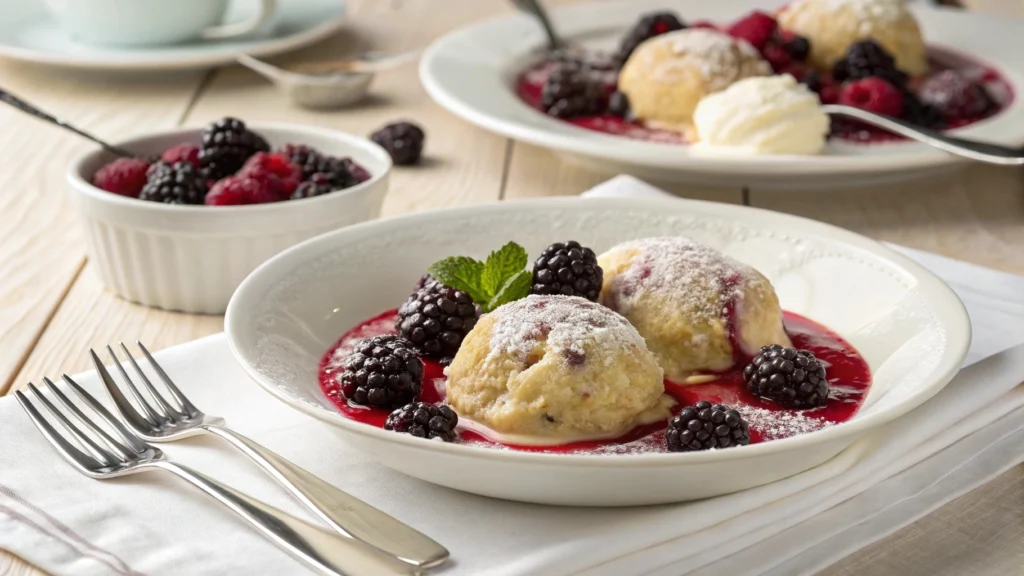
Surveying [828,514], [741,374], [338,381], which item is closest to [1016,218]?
[741,374]

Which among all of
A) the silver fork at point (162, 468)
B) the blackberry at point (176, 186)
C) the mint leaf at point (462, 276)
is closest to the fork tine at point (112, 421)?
the silver fork at point (162, 468)

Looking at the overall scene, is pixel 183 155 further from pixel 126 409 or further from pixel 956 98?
pixel 956 98

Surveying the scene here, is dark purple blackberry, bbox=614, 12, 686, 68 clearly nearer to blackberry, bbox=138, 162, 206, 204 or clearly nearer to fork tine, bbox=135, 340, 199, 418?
blackberry, bbox=138, 162, 206, 204

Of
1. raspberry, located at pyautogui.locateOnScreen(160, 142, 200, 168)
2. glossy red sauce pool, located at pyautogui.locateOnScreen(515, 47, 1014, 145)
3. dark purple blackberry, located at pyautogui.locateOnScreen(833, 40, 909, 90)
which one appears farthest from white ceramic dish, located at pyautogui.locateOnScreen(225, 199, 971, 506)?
dark purple blackberry, located at pyautogui.locateOnScreen(833, 40, 909, 90)

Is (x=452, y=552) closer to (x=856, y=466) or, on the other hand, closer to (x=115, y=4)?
(x=856, y=466)

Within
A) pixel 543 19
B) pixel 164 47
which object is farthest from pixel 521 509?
pixel 164 47
